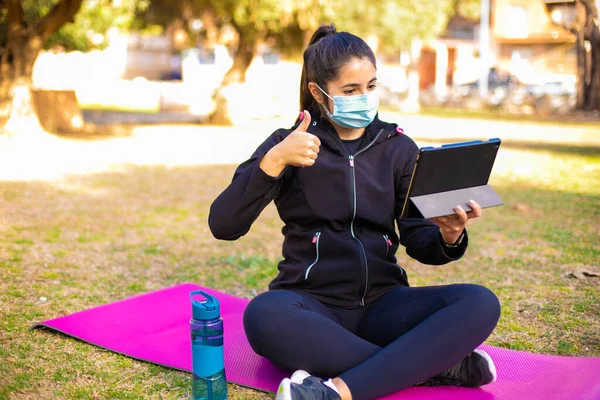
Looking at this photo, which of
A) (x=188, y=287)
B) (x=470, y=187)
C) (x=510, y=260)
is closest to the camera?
(x=470, y=187)

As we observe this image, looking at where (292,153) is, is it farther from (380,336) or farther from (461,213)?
(380,336)

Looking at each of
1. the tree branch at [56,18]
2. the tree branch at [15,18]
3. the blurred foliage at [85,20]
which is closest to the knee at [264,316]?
the tree branch at [56,18]

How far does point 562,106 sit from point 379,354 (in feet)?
72.5

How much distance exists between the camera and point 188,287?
4.32m

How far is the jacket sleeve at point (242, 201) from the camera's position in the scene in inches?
104

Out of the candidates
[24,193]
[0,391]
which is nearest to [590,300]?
[0,391]

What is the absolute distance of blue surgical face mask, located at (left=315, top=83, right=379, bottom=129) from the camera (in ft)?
9.29

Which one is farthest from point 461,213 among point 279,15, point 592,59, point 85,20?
point 592,59

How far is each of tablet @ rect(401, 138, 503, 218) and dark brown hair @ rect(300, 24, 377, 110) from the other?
55cm

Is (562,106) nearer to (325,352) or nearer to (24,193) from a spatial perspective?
(24,193)

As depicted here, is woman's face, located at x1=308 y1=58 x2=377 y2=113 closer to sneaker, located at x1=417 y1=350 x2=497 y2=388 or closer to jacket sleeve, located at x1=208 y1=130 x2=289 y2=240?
jacket sleeve, located at x1=208 y1=130 x2=289 y2=240

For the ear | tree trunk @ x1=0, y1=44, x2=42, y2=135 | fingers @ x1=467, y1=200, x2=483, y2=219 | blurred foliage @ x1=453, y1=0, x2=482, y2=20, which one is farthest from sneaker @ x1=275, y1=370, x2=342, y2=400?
blurred foliage @ x1=453, y1=0, x2=482, y2=20

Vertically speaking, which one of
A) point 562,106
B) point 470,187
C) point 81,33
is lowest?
point 562,106

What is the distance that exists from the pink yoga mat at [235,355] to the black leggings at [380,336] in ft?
0.65
